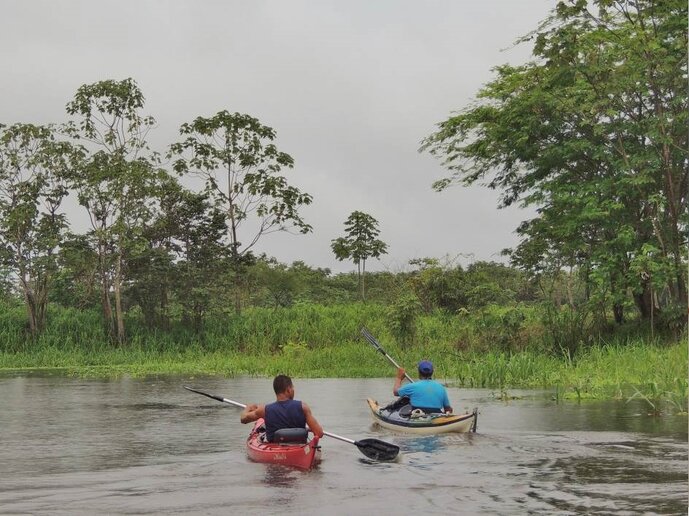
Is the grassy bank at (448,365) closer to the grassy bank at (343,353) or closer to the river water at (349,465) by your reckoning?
the grassy bank at (343,353)

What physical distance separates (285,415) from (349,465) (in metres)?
1.38

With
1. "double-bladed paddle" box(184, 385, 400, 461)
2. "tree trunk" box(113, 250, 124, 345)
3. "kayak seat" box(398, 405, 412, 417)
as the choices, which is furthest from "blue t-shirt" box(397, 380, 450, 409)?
"tree trunk" box(113, 250, 124, 345)

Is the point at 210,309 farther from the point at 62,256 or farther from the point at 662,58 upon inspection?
the point at 662,58

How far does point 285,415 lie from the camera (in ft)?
40.7

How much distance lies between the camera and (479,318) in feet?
104

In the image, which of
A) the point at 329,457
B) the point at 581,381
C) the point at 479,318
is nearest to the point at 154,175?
the point at 479,318

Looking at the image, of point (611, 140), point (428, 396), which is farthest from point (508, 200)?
point (428, 396)

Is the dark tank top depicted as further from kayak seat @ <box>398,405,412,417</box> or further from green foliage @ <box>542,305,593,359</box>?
green foliage @ <box>542,305,593,359</box>

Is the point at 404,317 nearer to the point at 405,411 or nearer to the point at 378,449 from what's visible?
the point at 405,411

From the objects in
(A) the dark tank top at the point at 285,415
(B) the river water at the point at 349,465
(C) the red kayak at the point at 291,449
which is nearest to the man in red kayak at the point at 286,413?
(A) the dark tank top at the point at 285,415

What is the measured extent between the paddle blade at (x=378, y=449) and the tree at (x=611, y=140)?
52.1ft

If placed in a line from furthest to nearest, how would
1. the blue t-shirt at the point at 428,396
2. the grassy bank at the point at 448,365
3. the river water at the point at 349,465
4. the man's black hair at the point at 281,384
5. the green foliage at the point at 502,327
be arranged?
the green foliage at the point at 502,327
the grassy bank at the point at 448,365
the blue t-shirt at the point at 428,396
the man's black hair at the point at 281,384
the river water at the point at 349,465

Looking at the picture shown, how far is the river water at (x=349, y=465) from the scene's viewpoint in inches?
393

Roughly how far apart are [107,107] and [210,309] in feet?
30.9
